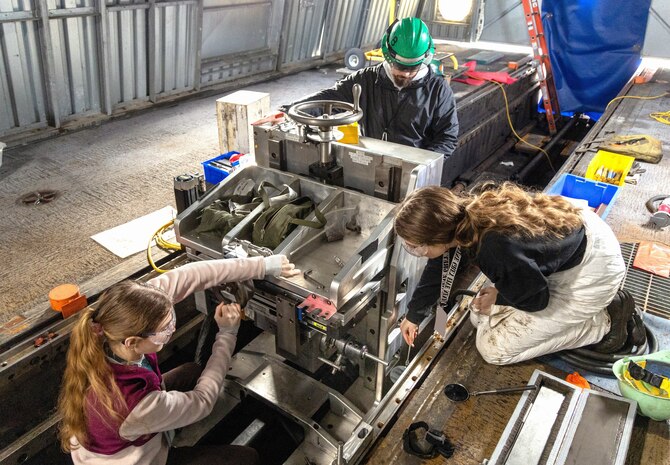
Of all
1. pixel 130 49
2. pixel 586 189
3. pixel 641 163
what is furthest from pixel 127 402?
pixel 130 49

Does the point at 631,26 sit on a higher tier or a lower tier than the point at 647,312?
higher

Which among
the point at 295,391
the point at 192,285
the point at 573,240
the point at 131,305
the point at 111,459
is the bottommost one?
the point at 295,391

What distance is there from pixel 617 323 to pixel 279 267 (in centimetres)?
155

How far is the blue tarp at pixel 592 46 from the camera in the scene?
7.30m

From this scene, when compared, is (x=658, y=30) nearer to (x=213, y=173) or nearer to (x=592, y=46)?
(x=592, y=46)

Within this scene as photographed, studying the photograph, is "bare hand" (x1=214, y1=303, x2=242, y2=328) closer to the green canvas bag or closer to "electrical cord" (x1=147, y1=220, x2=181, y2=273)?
the green canvas bag

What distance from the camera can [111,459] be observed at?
1.86 meters

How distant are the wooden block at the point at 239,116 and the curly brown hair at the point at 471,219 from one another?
245cm

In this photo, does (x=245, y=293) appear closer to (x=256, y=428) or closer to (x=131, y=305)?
(x=131, y=305)

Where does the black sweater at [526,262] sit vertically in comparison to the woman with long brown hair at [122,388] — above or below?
above

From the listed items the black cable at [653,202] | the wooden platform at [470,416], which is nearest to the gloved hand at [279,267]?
the wooden platform at [470,416]

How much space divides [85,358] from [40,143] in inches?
177

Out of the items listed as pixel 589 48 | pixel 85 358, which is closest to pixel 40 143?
pixel 85 358

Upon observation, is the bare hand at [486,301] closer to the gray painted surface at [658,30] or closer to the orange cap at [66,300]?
the orange cap at [66,300]
